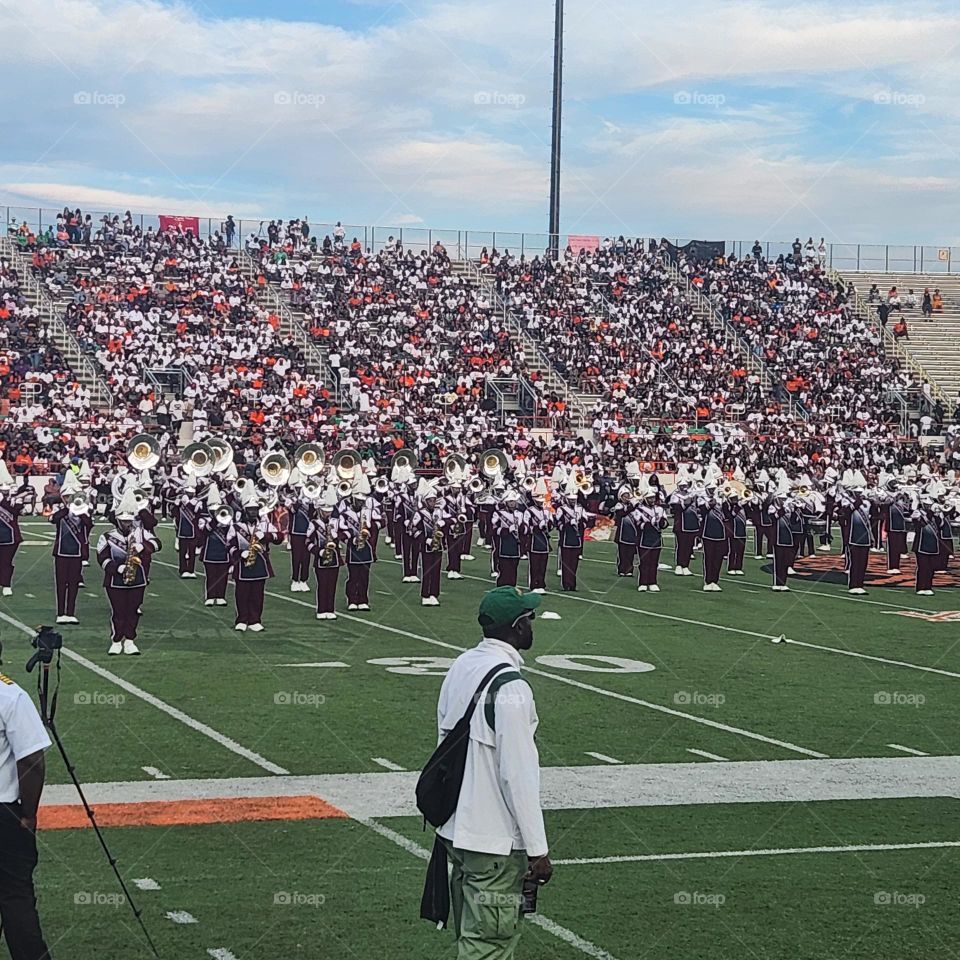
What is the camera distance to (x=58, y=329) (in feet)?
126

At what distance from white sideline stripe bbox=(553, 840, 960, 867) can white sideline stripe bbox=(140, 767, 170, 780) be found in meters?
2.87

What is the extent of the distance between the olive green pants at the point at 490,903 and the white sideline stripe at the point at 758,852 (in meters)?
2.74

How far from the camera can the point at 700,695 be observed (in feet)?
42.7

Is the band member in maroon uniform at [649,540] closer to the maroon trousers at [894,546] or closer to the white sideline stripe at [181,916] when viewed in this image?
the maroon trousers at [894,546]

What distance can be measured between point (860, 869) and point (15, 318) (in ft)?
109

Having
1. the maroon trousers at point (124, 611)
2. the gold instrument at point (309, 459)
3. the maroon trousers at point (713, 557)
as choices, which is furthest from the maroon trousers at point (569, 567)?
the maroon trousers at point (124, 611)

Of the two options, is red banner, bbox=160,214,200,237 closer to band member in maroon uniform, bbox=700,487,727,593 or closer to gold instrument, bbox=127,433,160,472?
gold instrument, bbox=127,433,160,472

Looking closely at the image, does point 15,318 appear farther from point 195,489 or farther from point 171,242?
point 195,489

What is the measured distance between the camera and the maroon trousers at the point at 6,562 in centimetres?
1920

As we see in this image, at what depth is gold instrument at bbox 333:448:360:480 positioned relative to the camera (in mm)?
20875

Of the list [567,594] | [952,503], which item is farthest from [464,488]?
[952,503]

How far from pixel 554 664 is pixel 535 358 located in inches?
1119

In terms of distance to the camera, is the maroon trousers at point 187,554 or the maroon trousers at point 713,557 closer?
the maroon trousers at point 187,554

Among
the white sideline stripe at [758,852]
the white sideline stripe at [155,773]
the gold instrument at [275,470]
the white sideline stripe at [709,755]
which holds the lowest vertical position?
the white sideline stripe at [758,852]
